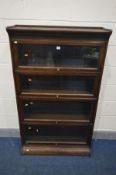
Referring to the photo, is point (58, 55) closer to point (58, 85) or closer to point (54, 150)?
point (58, 85)

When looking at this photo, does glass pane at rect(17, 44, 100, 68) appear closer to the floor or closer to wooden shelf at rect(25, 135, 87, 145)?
wooden shelf at rect(25, 135, 87, 145)

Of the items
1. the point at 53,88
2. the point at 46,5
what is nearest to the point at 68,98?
the point at 53,88

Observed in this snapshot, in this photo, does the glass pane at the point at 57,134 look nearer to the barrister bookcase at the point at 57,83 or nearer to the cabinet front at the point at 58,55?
the barrister bookcase at the point at 57,83

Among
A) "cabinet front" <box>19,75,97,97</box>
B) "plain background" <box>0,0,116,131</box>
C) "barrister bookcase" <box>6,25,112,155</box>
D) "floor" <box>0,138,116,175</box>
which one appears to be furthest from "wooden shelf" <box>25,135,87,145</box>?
"plain background" <box>0,0,116,131</box>

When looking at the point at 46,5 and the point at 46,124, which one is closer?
the point at 46,5

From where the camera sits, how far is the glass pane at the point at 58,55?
5.08 feet

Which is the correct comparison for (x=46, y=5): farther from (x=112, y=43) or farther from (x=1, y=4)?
(x=112, y=43)

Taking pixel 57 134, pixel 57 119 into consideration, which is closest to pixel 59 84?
pixel 57 119

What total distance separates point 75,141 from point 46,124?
400 millimetres

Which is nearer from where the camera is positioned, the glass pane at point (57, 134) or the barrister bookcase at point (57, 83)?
the barrister bookcase at point (57, 83)

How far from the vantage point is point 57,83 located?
1774 mm

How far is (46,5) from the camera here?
64.7 inches

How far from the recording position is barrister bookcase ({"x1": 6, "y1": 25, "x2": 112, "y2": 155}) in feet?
4.75

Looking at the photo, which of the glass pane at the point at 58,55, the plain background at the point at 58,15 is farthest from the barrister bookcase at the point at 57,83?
the plain background at the point at 58,15
